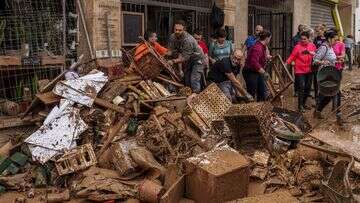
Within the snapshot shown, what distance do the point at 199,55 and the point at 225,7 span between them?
4.59 meters

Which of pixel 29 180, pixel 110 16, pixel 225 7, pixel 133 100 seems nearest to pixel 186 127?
pixel 133 100

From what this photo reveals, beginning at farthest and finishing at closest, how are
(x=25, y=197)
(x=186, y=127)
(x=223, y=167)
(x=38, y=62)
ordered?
(x=38, y=62)
(x=186, y=127)
(x=25, y=197)
(x=223, y=167)

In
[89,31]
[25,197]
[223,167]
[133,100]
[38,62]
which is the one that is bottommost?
[25,197]

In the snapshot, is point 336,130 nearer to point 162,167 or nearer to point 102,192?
point 162,167

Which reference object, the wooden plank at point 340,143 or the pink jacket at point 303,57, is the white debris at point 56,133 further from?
the pink jacket at point 303,57

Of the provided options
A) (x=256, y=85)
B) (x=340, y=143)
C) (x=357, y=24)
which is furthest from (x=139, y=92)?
(x=357, y=24)

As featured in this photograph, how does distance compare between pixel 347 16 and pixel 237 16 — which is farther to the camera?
pixel 347 16

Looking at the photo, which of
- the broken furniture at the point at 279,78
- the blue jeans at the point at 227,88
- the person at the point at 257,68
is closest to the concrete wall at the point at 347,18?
the broken furniture at the point at 279,78

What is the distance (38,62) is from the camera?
863 cm

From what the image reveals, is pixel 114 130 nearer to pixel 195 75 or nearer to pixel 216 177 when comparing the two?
pixel 216 177

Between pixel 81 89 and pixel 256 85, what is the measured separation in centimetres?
369

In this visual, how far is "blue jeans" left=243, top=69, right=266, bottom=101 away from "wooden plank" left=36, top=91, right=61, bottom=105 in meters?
3.94

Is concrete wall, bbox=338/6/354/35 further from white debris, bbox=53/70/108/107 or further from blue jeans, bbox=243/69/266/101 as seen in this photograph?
white debris, bbox=53/70/108/107

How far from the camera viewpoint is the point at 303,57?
1113 cm
